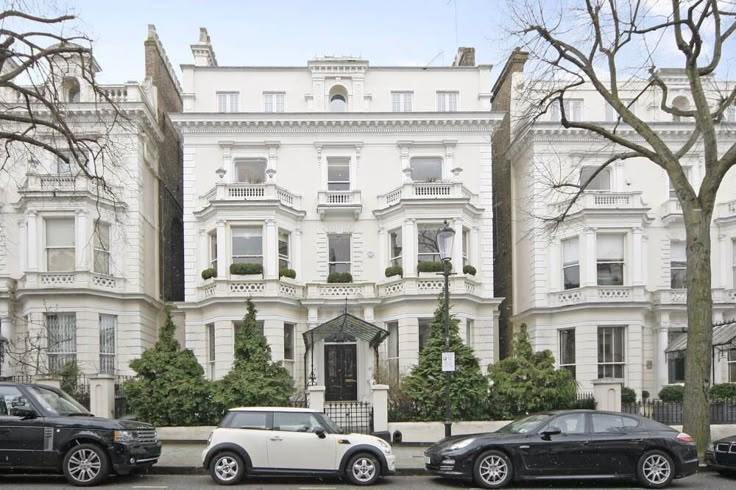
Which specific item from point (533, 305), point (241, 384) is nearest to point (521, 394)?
point (241, 384)

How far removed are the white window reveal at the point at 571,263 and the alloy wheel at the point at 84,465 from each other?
2154 cm

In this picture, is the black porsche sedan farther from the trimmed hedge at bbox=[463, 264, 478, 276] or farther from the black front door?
the trimmed hedge at bbox=[463, 264, 478, 276]

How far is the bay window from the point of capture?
29578mm

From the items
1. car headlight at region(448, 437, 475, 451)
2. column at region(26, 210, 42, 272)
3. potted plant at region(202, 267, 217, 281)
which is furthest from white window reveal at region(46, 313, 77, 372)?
car headlight at region(448, 437, 475, 451)

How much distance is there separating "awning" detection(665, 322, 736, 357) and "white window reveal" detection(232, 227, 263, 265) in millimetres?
16408

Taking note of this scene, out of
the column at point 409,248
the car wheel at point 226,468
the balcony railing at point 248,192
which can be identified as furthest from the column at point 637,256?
the car wheel at point 226,468

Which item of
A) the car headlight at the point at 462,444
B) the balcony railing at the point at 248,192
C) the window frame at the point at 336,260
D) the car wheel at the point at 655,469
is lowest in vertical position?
the car wheel at the point at 655,469

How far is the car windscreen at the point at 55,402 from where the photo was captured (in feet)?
43.9

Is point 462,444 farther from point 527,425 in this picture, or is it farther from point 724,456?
point 724,456

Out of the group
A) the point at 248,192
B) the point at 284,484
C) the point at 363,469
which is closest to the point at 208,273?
the point at 248,192

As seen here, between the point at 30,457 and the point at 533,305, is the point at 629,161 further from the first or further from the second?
the point at 30,457

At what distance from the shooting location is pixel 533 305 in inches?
1195

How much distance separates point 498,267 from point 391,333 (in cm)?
820

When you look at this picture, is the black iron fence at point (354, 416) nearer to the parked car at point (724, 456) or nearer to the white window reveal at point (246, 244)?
the parked car at point (724, 456)
